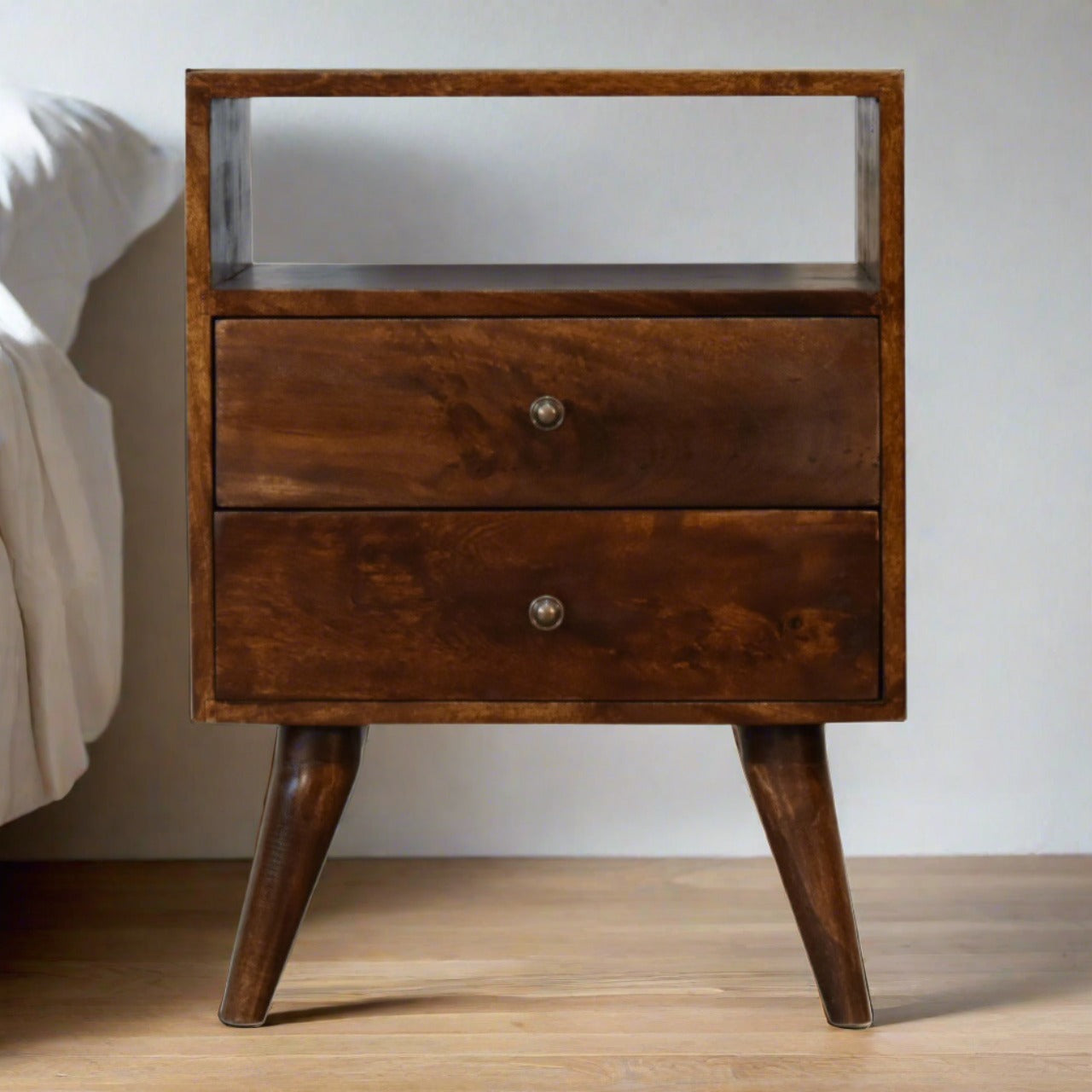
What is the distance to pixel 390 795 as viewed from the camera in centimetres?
134

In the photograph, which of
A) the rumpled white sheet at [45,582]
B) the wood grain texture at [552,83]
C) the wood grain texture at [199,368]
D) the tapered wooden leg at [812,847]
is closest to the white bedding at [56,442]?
the rumpled white sheet at [45,582]

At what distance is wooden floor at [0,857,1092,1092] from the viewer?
88 cm

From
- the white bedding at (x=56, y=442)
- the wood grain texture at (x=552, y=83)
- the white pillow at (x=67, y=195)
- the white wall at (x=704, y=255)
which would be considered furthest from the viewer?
the white wall at (x=704, y=255)

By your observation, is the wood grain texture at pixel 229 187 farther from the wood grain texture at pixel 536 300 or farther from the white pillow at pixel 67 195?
the white pillow at pixel 67 195

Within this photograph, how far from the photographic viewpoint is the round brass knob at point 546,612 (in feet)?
2.87

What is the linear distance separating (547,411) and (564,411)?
0.01 m

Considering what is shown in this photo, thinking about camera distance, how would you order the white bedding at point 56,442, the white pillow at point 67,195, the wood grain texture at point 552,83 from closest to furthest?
the wood grain texture at point 552,83 → the white bedding at point 56,442 → the white pillow at point 67,195

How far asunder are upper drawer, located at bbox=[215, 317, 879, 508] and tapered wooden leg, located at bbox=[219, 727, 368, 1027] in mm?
172

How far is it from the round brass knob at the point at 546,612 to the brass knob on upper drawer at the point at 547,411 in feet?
0.35

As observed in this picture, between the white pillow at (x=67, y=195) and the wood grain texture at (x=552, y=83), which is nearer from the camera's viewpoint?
the wood grain texture at (x=552, y=83)

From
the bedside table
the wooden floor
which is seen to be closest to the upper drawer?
the bedside table

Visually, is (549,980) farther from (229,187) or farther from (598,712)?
(229,187)

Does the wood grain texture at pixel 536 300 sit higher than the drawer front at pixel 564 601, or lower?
higher

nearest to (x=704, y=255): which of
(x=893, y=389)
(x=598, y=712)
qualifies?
(x=893, y=389)
